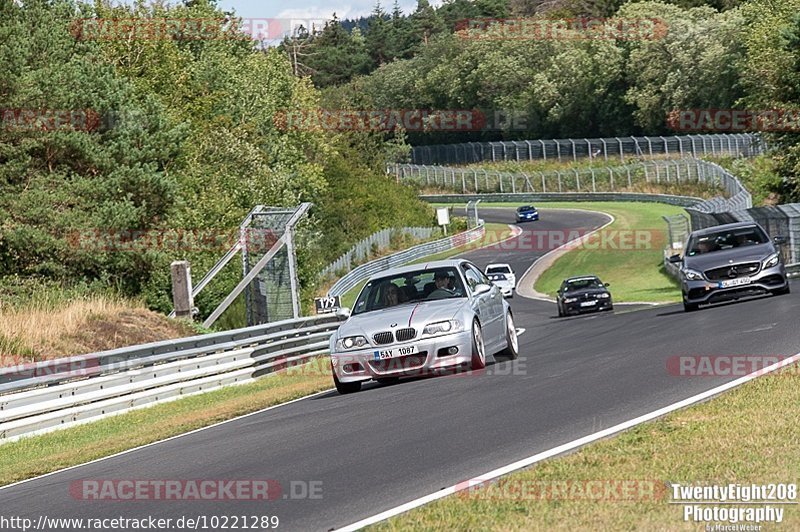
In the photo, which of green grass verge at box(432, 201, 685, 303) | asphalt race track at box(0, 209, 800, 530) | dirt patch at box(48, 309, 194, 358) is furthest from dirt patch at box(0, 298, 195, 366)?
green grass verge at box(432, 201, 685, 303)

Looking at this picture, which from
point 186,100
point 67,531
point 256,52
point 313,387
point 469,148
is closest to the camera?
point 67,531

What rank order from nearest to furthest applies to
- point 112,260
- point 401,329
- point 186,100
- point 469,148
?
1. point 401,329
2. point 112,260
3. point 186,100
4. point 469,148

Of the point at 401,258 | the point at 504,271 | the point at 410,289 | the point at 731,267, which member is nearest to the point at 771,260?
the point at 731,267

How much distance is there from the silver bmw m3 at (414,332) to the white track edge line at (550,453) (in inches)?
162

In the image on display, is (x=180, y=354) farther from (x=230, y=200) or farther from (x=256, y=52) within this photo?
(x=256, y=52)

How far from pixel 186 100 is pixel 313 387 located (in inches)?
1971

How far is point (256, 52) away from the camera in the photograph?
3391 inches

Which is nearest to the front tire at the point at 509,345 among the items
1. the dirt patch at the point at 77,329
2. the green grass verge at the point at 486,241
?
the dirt patch at the point at 77,329

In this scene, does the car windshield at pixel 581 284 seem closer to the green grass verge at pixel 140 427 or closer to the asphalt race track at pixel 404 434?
the green grass verge at pixel 140 427

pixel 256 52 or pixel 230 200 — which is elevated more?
Result: pixel 256 52

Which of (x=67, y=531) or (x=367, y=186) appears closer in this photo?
(x=67, y=531)

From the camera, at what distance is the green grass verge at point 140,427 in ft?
42.8

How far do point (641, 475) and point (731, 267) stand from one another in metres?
17.0

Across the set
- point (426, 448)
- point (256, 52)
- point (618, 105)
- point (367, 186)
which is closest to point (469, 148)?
point (618, 105)
